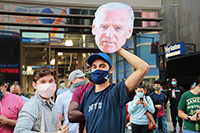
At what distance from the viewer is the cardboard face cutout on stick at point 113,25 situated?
2547 mm

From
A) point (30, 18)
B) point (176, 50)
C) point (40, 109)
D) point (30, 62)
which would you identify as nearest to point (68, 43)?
point (30, 62)

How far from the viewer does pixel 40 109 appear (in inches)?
114

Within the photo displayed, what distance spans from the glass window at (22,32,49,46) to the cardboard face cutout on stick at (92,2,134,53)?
9.54m

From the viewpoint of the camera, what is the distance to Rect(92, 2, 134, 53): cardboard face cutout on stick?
8.36ft

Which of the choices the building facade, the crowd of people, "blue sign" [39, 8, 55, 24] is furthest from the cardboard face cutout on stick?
the building facade

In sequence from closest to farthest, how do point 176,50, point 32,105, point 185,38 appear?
point 32,105, point 176,50, point 185,38

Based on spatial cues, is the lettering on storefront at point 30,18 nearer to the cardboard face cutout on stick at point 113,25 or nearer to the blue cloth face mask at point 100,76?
the blue cloth face mask at point 100,76

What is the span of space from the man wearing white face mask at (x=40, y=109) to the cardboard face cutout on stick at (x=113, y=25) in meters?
1.04

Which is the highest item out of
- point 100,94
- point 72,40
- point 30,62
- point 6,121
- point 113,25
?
point 72,40

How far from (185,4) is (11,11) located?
67.3 feet

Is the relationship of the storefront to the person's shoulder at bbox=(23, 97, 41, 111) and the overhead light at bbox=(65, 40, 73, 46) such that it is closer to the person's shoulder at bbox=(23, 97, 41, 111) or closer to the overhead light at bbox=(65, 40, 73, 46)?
the overhead light at bbox=(65, 40, 73, 46)

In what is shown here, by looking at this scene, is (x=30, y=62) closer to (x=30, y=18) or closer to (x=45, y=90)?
(x=30, y=18)

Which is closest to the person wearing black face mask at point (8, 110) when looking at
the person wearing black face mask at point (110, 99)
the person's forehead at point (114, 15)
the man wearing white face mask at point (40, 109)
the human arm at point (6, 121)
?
the human arm at point (6, 121)

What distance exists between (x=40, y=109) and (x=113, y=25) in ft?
4.33
